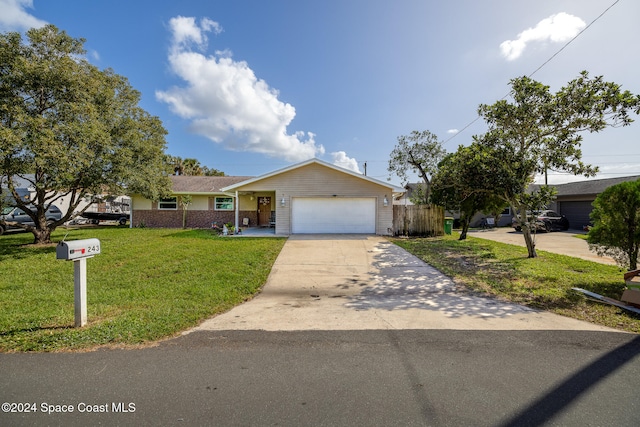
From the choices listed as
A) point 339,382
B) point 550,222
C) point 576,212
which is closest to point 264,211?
point 339,382

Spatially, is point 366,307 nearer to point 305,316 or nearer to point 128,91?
point 305,316

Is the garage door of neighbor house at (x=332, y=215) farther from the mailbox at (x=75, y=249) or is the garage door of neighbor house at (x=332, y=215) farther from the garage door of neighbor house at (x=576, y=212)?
the garage door of neighbor house at (x=576, y=212)

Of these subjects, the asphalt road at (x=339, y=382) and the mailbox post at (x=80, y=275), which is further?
the mailbox post at (x=80, y=275)

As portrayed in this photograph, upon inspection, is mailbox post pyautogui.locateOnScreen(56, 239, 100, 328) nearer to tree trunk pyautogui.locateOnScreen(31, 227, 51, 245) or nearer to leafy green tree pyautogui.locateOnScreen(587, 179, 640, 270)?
leafy green tree pyautogui.locateOnScreen(587, 179, 640, 270)

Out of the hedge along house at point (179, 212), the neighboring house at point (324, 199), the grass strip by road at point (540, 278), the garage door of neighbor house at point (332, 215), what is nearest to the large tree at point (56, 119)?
the neighboring house at point (324, 199)

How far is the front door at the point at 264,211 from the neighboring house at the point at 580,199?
21807 millimetres

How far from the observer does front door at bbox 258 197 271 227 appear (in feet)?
64.7

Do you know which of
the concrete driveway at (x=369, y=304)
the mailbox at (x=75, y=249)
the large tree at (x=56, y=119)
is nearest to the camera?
the mailbox at (x=75, y=249)

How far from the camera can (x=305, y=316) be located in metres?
4.58

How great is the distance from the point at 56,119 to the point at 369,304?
1143 cm

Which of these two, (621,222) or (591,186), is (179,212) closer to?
(621,222)

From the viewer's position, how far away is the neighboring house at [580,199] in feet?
64.2

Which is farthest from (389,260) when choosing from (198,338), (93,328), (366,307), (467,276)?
(93,328)

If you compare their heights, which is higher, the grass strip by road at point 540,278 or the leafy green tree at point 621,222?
the leafy green tree at point 621,222
